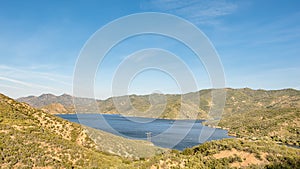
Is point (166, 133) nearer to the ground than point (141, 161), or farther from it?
farther from it

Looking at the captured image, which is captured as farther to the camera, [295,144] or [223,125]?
[223,125]

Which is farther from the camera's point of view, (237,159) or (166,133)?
(166,133)

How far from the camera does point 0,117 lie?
27750 millimetres

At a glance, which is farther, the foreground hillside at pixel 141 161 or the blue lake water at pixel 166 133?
the blue lake water at pixel 166 133

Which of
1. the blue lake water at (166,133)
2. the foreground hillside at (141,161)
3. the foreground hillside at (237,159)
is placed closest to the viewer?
the foreground hillside at (237,159)

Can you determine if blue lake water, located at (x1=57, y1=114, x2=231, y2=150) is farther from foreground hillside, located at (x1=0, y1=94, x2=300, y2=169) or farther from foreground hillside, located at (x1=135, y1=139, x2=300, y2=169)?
foreground hillside, located at (x1=135, y1=139, x2=300, y2=169)

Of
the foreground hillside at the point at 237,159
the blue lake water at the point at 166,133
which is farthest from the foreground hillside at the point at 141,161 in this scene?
the blue lake water at the point at 166,133

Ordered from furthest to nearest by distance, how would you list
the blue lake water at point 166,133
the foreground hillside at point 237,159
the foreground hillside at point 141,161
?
the blue lake water at point 166,133, the foreground hillside at point 141,161, the foreground hillside at point 237,159

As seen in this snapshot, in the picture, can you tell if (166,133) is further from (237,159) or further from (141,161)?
(237,159)

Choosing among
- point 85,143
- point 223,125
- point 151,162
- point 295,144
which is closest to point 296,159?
point 151,162

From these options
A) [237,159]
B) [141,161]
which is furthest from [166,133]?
[237,159]

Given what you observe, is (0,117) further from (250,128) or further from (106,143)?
(250,128)

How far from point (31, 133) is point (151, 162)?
15.6 metres

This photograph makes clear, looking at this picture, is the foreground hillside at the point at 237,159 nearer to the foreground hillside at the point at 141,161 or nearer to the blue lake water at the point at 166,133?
the foreground hillside at the point at 141,161
